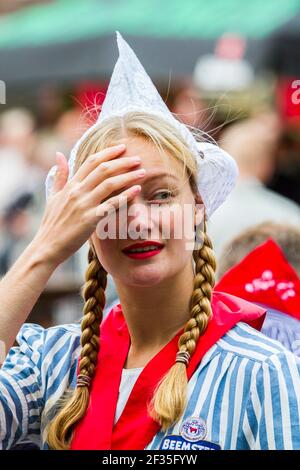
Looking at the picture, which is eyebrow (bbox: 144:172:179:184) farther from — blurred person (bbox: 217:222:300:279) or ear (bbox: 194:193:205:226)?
blurred person (bbox: 217:222:300:279)

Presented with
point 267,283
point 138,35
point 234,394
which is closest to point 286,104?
point 138,35

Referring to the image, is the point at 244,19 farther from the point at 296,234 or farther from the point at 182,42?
the point at 296,234

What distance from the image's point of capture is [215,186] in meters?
2.27

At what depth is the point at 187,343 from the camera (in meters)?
2.09

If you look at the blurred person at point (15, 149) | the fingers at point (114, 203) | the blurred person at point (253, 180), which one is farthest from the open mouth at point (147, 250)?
the blurred person at point (15, 149)

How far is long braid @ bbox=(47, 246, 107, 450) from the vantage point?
2.13 m

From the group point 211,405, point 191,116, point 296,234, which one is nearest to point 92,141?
point 191,116

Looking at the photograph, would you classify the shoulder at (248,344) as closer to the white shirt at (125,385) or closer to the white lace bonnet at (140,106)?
the white shirt at (125,385)

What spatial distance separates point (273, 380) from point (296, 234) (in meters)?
1.34

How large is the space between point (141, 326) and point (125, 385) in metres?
0.14

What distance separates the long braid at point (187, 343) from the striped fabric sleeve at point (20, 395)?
0.34 m

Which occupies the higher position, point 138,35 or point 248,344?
point 138,35

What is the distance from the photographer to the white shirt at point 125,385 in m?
2.11

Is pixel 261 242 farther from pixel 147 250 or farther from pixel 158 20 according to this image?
pixel 158 20
